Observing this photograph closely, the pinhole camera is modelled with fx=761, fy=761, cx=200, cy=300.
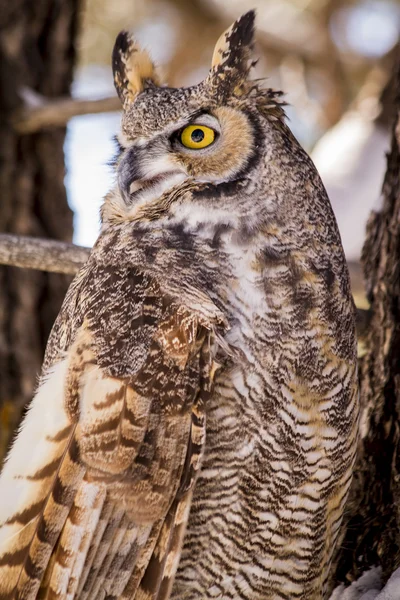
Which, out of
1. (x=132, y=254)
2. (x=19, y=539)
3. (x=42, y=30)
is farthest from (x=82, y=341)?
(x=42, y=30)

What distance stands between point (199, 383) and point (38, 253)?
76 cm

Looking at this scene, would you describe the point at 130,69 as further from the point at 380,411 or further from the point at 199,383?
the point at 380,411

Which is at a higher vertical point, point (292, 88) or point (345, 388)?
point (292, 88)

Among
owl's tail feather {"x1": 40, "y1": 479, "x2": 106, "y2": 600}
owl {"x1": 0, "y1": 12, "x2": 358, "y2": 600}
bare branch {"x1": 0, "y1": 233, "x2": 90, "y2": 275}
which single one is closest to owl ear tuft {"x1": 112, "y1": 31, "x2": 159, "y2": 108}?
owl {"x1": 0, "y1": 12, "x2": 358, "y2": 600}

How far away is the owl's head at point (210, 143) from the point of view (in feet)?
5.10

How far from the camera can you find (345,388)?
60.4 inches

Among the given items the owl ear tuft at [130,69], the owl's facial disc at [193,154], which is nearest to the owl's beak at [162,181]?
the owl's facial disc at [193,154]

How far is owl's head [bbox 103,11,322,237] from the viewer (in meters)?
1.55

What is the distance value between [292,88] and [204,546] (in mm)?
3391

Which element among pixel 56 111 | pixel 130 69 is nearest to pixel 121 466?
pixel 130 69

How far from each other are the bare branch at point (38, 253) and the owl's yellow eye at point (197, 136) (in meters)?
0.49

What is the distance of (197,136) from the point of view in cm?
157

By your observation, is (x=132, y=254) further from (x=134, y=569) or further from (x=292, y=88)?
(x=292, y=88)

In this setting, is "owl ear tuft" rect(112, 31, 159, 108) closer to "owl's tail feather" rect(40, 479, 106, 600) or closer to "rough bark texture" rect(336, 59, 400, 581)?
"rough bark texture" rect(336, 59, 400, 581)
